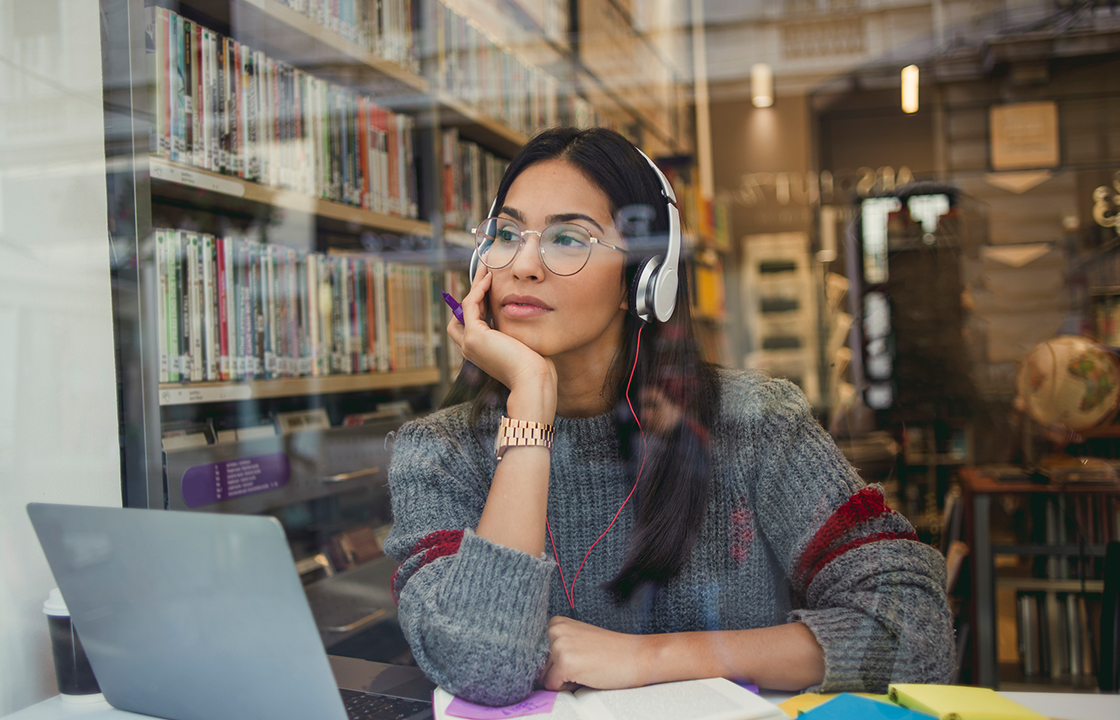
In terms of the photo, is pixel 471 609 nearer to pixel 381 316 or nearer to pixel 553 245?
pixel 553 245

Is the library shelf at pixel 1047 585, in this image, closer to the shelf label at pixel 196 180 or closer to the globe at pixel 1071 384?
the globe at pixel 1071 384

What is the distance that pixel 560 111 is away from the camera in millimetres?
2100

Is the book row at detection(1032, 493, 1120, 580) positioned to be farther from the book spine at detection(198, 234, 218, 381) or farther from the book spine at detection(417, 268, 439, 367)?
the book spine at detection(198, 234, 218, 381)

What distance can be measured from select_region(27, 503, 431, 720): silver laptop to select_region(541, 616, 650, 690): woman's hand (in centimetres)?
15

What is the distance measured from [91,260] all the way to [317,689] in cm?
75

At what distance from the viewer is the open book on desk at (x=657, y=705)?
58 cm

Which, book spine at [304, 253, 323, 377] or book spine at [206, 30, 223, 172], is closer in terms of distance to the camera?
book spine at [206, 30, 223, 172]

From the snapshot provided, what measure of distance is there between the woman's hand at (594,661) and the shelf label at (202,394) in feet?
2.48

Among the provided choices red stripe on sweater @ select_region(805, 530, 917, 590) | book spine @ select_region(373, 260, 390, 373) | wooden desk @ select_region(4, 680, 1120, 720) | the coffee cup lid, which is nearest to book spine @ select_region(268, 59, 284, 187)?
book spine @ select_region(373, 260, 390, 373)

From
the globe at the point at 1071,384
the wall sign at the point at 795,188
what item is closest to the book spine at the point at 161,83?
the globe at the point at 1071,384

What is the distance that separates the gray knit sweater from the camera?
0.67 metres

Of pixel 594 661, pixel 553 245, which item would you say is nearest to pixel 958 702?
pixel 594 661

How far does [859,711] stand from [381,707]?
1.50 ft

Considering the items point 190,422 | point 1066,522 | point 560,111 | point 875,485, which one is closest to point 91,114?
point 190,422
